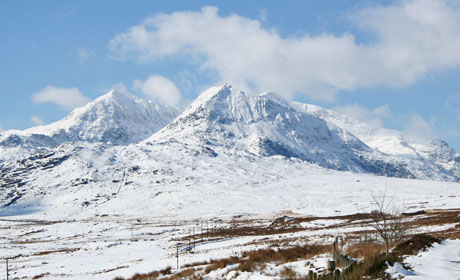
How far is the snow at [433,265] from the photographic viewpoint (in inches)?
460

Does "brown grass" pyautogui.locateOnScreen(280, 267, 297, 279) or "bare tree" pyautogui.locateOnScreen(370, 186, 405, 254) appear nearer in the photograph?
"brown grass" pyautogui.locateOnScreen(280, 267, 297, 279)

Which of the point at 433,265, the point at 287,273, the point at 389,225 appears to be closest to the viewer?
the point at 433,265

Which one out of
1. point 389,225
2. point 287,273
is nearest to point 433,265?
point 287,273

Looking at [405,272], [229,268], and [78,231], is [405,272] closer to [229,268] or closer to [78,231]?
[229,268]

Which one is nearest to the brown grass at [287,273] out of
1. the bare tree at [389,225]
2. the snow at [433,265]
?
the snow at [433,265]

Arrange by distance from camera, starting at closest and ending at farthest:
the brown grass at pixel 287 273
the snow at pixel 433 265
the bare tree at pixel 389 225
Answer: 1. the snow at pixel 433 265
2. the brown grass at pixel 287 273
3. the bare tree at pixel 389 225

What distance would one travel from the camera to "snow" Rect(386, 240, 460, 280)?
11.7 meters

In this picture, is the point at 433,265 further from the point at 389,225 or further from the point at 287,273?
the point at 389,225

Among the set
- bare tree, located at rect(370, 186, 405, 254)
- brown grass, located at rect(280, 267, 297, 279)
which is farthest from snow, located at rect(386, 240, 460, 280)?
brown grass, located at rect(280, 267, 297, 279)

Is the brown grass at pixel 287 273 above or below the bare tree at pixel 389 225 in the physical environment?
below

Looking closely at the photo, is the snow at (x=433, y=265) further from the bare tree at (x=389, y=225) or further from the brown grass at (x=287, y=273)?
the brown grass at (x=287, y=273)

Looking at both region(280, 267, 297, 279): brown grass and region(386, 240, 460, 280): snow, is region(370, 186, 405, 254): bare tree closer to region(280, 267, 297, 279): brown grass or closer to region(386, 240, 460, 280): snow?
region(386, 240, 460, 280): snow

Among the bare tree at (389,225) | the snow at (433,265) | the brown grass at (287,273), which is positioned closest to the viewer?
the snow at (433,265)

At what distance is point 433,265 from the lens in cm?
1334
